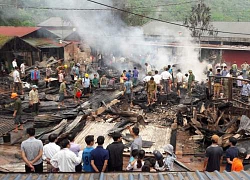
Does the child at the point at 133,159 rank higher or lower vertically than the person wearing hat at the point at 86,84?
lower

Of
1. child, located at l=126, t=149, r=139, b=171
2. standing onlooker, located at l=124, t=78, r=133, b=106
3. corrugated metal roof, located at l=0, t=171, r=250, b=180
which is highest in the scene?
standing onlooker, located at l=124, t=78, r=133, b=106

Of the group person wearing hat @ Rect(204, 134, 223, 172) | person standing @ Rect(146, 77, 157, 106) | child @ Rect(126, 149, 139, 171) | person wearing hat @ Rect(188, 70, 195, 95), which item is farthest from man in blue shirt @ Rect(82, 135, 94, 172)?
person wearing hat @ Rect(188, 70, 195, 95)

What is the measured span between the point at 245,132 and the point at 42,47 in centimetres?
1927

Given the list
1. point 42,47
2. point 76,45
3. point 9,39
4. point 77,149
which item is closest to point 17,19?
point 76,45

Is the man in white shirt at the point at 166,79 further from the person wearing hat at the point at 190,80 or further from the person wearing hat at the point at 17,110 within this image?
the person wearing hat at the point at 17,110

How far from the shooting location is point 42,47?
24.8 metres

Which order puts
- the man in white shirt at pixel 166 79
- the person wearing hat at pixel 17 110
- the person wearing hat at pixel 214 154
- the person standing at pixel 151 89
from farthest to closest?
the man in white shirt at pixel 166 79
the person standing at pixel 151 89
the person wearing hat at pixel 17 110
the person wearing hat at pixel 214 154

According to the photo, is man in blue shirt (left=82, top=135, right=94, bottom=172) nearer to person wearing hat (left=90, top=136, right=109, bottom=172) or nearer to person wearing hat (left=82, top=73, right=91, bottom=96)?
person wearing hat (left=90, top=136, right=109, bottom=172)

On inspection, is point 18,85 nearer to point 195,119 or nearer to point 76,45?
point 195,119

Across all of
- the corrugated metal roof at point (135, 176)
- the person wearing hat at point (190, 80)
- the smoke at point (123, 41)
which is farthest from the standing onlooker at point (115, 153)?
the smoke at point (123, 41)

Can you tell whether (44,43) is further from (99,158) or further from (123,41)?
(99,158)

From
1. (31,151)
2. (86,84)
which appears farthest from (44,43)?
(31,151)

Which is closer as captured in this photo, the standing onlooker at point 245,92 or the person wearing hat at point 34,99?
the person wearing hat at point 34,99

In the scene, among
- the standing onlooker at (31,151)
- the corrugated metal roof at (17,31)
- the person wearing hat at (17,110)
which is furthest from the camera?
the corrugated metal roof at (17,31)
